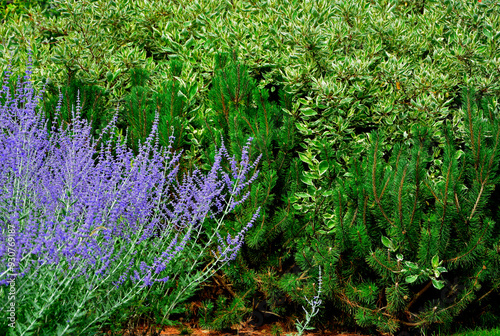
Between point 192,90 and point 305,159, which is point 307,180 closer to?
point 305,159

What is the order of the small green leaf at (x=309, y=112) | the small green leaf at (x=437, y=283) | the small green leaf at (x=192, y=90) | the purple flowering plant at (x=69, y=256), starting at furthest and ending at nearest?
the small green leaf at (x=192, y=90), the small green leaf at (x=309, y=112), the small green leaf at (x=437, y=283), the purple flowering plant at (x=69, y=256)

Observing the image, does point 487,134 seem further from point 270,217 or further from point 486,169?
point 270,217

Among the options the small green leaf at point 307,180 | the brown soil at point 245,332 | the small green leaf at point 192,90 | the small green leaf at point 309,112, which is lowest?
the brown soil at point 245,332

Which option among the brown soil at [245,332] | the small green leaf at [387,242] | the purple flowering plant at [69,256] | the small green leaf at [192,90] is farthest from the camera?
the small green leaf at [192,90]

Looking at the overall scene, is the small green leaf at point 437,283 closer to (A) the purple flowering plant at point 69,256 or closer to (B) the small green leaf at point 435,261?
(B) the small green leaf at point 435,261

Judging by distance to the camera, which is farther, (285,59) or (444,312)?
(285,59)

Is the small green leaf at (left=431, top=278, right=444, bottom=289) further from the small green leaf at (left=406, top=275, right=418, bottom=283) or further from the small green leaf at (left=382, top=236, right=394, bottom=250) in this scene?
the small green leaf at (left=382, top=236, right=394, bottom=250)

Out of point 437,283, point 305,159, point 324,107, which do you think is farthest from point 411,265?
point 324,107

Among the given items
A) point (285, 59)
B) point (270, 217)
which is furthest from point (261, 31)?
point (270, 217)

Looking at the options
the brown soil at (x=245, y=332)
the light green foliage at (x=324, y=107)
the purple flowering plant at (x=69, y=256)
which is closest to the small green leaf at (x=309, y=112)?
the light green foliage at (x=324, y=107)

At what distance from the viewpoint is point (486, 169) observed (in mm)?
3715

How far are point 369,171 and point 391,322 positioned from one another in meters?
1.19

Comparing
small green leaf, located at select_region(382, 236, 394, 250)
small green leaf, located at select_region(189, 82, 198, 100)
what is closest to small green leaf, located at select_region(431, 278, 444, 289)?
small green leaf, located at select_region(382, 236, 394, 250)

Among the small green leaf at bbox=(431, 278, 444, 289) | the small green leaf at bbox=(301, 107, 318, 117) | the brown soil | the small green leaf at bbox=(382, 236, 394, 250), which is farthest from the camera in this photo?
the small green leaf at bbox=(301, 107, 318, 117)
